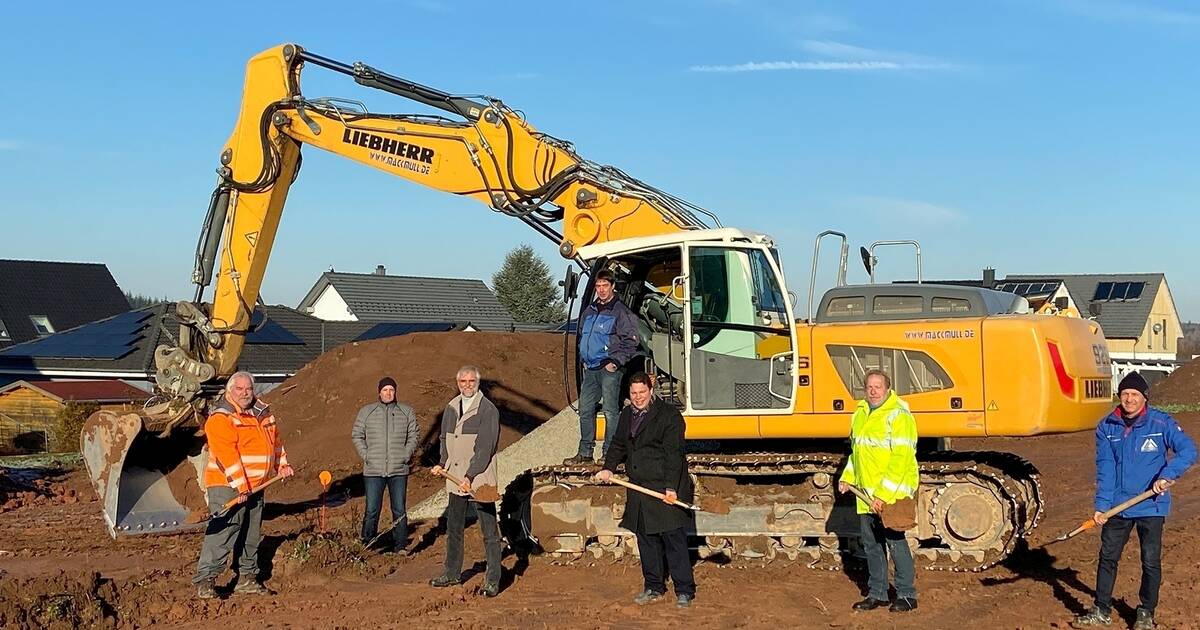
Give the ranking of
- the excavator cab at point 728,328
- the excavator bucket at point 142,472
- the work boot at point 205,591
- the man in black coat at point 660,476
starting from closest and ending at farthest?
the man in black coat at point 660,476 < the work boot at point 205,591 < the excavator cab at point 728,328 < the excavator bucket at point 142,472

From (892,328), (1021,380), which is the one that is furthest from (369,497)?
(1021,380)

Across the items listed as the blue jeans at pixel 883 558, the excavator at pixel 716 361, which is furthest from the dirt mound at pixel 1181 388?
the blue jeans at pixel 883 558

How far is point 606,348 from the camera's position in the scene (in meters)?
10.4

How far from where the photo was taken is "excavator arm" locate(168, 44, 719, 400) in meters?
11.7

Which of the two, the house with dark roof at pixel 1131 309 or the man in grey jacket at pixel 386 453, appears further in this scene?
the house with dark roof at pixel 1131 309

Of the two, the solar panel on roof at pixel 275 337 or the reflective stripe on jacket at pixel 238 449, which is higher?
the solar panel on roof at pixel 275 337

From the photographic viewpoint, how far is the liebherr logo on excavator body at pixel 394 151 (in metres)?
12.2

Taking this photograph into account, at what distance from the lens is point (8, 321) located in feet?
152

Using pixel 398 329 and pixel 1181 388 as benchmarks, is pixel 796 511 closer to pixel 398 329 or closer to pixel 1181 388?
pixel 398 329

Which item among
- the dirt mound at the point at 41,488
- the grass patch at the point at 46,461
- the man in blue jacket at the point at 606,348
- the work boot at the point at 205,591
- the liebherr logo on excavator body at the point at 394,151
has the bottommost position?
the work boot at the point at 205,591

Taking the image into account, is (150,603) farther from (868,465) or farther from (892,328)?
(892,328)

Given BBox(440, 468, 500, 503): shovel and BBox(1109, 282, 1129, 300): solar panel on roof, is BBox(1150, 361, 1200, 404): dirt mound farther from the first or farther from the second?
BBox(1109, 282, 1129, 300): solar panel on roof

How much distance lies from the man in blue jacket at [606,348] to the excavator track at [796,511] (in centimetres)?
57

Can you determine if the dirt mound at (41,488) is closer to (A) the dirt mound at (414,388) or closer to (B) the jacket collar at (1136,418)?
(A) the dirt mound at (414,388)
